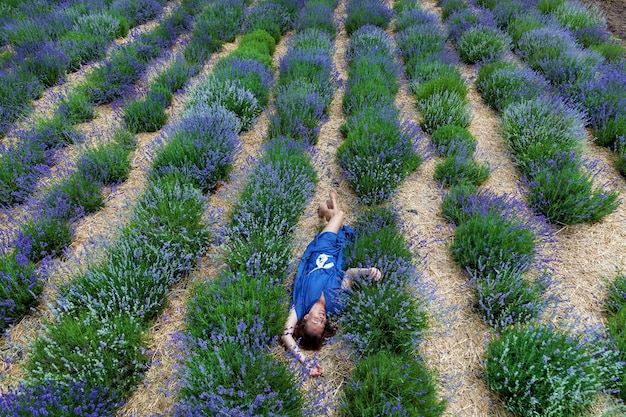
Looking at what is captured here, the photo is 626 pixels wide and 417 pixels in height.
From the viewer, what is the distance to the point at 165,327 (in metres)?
2.98

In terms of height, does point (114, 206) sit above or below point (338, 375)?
above

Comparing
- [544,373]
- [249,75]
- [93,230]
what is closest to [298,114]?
[249,75]

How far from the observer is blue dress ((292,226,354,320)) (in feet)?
9.95

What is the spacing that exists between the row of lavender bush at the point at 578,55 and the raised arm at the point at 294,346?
3937 millimetres

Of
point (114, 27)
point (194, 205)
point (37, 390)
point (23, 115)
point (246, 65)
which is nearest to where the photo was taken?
point (37, 390)

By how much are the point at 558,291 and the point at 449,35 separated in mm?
5197

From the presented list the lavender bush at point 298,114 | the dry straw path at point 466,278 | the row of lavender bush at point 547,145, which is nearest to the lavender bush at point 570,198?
the row of lavender bush at point 547,145

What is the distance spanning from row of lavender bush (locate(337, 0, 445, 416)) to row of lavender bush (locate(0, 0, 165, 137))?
4.26 meters

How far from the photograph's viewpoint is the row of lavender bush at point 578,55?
4.55 m

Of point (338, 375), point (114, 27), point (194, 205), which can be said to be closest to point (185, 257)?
point (194, 205)

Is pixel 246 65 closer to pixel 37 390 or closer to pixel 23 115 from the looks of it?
pixel 23 115

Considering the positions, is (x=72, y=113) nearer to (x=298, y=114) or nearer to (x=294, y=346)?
(x=298, y=114)

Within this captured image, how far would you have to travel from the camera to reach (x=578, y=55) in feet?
18.0

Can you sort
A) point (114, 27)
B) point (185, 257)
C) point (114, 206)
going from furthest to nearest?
point (114, 27)
point (114, 206)
point (185, 257)
